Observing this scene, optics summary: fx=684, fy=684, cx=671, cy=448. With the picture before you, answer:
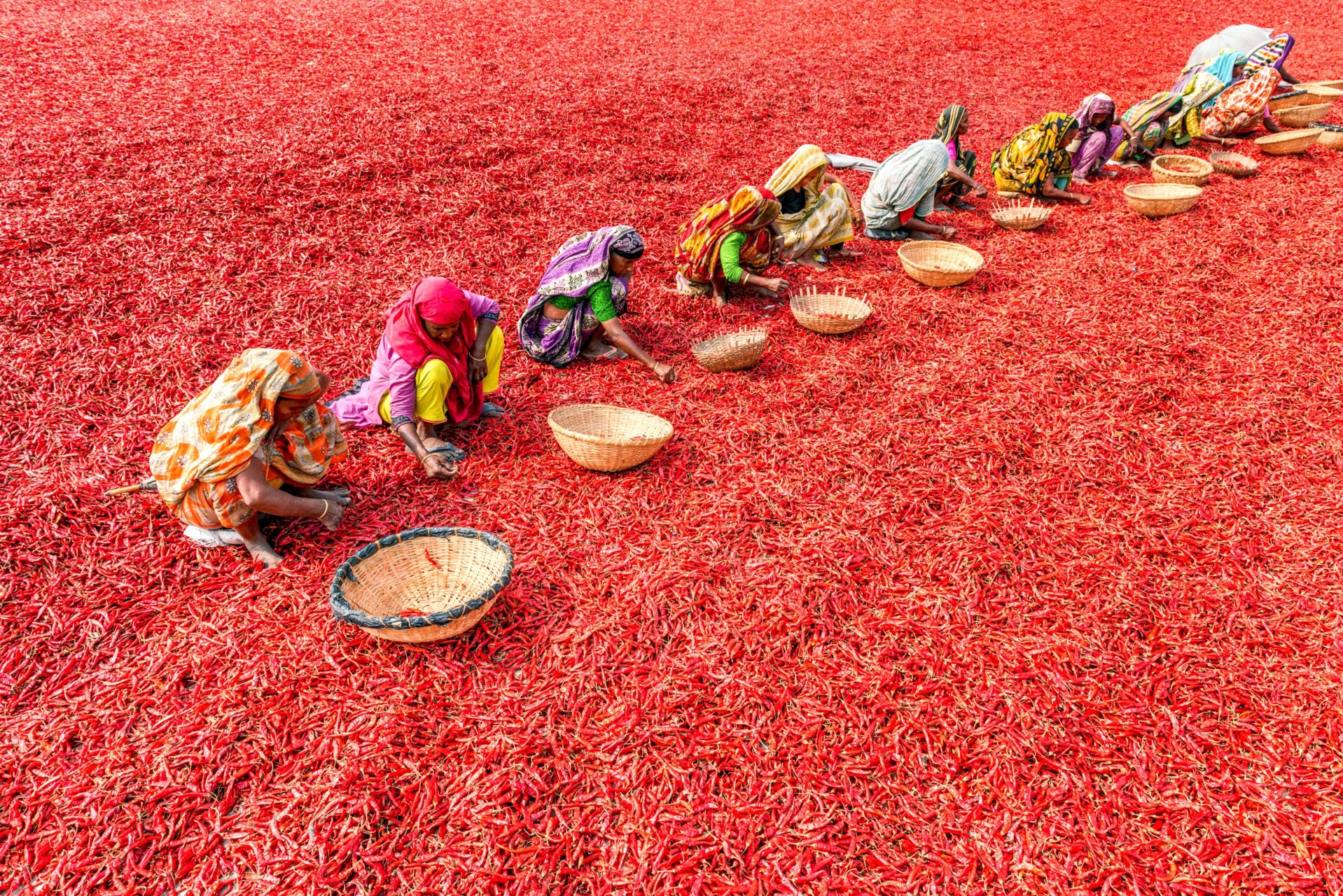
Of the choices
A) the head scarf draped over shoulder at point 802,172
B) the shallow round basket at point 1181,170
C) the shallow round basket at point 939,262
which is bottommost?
the shallow round basket at point 939,262

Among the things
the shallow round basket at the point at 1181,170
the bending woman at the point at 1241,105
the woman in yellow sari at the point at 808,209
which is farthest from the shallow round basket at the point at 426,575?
the bending woman at the point at 1241,105

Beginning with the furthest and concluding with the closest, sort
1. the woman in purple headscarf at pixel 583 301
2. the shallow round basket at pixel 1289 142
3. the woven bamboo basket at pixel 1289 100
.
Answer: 1. the woven bamboo basket at pixel 1289 100
2. the shallow round basket at pixel 1289 142
3. the woman in purple headscarf at pixel 583 301

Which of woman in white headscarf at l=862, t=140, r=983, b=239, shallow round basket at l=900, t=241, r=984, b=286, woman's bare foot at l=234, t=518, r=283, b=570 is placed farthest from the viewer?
woman in white headscarf at l=862, t=140, r=983, b=239

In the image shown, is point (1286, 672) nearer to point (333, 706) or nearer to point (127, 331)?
point (333, 706)

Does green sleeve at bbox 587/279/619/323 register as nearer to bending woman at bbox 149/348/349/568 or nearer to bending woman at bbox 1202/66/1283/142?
bending woman at bbox 149/348/349/568

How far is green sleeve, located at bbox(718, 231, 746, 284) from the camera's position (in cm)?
565

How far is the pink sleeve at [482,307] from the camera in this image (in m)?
4.23

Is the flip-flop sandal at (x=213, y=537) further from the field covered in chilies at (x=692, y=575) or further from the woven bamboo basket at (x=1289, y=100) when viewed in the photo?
the woven bamboo basket at (x=1289, y=100)

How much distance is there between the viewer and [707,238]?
18.8 feet

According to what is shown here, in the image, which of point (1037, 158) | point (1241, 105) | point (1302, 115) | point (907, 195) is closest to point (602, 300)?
point (907, 195)

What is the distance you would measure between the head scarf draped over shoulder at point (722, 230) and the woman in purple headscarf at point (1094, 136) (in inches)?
185

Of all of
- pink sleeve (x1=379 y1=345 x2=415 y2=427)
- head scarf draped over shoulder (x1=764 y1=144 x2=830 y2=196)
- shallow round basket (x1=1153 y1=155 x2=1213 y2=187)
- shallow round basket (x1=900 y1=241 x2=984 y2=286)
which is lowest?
shallow round basket (x1=900 y1=241 x2=984 y2=286)

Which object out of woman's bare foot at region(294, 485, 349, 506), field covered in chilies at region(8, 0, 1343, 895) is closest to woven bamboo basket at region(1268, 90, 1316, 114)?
field covered in chilies at region(8, 0, 1343, 895)

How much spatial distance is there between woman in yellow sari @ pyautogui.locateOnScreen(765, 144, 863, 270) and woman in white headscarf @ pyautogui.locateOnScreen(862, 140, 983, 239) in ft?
1.49
